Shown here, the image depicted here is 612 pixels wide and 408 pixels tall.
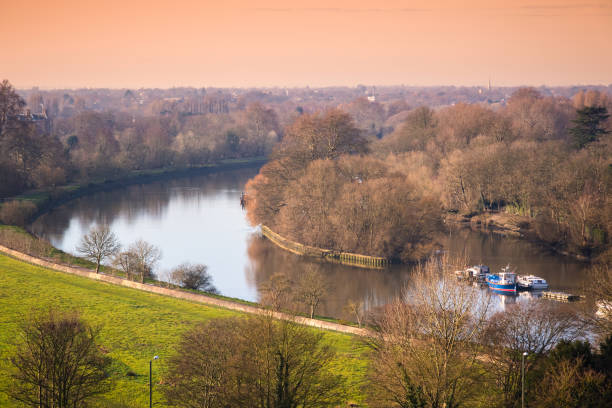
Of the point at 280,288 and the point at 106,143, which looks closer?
the point at 280,288

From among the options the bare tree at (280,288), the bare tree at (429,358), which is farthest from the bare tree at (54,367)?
the bare tree at (280,288)

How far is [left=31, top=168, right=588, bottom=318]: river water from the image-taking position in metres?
37.3

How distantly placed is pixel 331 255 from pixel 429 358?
88.7 ft

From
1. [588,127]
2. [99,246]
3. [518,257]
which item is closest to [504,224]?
[518,257]

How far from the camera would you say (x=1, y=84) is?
219ft

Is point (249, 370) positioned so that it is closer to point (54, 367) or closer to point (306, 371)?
point (306, 371)

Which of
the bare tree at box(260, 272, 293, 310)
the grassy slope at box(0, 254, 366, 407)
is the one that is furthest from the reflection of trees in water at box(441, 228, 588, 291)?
the grassy slope at box(0, 254, 366, 407)

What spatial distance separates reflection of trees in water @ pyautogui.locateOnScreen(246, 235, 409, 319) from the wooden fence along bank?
28.7 inches

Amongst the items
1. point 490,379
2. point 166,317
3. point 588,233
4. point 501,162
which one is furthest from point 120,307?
point 501,162

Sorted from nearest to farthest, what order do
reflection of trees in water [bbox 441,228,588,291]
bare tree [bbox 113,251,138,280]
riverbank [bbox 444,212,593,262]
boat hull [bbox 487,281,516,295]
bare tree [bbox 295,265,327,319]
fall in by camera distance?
bare tree [bbox 295,265,327,319], bare tree [bbox 113,251,138,280], boat hull [bbox 487,281,516,295], reflection of trees in water [bbox 441,228,588,291], riverbank [bbox 444,212,593,262]

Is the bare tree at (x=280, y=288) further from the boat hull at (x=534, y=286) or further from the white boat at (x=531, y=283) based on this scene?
the white boat at (x=531, y=283)

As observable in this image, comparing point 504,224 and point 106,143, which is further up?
point 106,143

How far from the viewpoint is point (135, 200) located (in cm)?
6656

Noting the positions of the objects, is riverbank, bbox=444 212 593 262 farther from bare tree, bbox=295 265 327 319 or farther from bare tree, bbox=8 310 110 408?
bare tree, bbox=8 310 110 408
